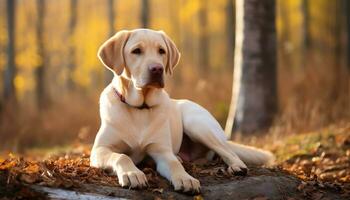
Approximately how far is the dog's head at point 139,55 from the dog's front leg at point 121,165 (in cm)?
58

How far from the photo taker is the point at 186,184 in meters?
3.66

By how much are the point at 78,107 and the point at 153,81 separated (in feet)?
30.4

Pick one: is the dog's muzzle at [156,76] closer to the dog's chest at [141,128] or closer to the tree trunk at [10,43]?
the dog's chest at [141,128]

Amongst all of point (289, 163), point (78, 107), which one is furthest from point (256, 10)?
point (78, 107)

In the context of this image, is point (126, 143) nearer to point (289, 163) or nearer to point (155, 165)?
point (155, 165)

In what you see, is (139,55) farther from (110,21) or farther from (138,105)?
(110,21)

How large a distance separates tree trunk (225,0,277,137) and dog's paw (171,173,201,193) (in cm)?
431

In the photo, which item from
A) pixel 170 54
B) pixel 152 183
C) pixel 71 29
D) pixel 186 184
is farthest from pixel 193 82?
pixel 71 29

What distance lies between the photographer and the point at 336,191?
4141 mm

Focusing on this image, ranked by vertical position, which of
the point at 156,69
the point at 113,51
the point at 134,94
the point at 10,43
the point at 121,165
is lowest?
the point at 121,165

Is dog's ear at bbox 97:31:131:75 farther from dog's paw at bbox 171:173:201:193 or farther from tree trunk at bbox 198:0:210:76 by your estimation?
tree trunk at bbox 198:0:210:76

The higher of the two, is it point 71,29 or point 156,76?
point 156,76

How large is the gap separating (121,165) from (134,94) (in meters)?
0.76

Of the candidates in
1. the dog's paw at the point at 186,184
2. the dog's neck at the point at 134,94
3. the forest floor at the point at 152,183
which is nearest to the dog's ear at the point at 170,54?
the dog's neck at the point at 134,94
